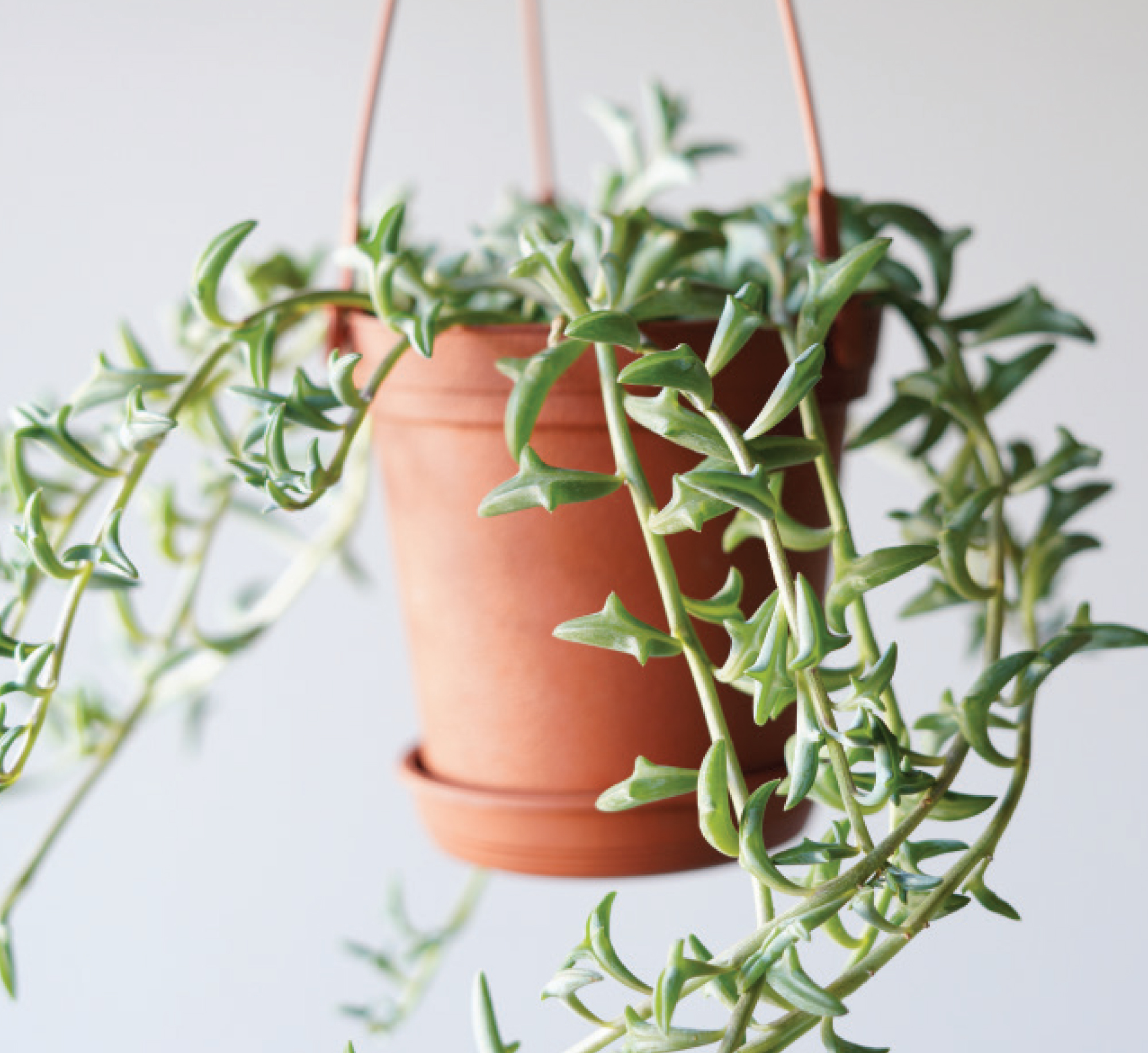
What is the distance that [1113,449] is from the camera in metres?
1.44

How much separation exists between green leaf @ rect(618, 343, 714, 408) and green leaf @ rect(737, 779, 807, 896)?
14 centimetres

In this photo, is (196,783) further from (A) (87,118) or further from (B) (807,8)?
(B) (807,8)

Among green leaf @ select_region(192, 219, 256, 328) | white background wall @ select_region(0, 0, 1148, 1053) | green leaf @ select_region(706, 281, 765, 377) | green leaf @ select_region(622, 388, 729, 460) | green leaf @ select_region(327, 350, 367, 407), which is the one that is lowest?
white background wall @ select_region(0, 0, 1148, 1053)

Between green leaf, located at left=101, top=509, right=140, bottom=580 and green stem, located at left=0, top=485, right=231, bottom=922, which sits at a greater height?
green leaf, located at left=101, top=509, right=140, bottom=580

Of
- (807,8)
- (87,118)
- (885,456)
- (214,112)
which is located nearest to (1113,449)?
(807,8)

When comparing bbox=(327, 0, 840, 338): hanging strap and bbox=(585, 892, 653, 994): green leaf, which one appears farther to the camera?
bbox=(327, 0, 840, 338): hanging strap

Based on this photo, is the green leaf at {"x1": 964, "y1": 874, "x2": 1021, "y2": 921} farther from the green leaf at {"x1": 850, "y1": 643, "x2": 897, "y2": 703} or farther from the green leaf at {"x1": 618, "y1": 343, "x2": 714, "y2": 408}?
the green leaf at {"x1": 618, "y1": 343, "x2": 714, "y2": 408}

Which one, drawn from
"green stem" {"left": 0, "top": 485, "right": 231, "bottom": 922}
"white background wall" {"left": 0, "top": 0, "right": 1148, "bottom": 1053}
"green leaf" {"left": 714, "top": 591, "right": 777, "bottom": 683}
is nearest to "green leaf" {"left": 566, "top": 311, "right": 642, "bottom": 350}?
"green leaf" {"left": 714, "top": 591, "right": 777, "bottom": 683}

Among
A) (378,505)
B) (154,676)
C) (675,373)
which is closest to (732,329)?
(675,373)

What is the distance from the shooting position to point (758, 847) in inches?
19.0

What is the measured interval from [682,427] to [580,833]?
0.80 ft

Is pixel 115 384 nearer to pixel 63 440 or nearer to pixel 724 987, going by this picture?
pixel 63 440

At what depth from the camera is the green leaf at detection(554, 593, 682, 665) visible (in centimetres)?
53

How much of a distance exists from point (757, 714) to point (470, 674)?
25 cm
